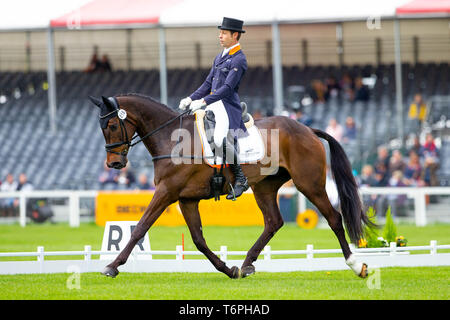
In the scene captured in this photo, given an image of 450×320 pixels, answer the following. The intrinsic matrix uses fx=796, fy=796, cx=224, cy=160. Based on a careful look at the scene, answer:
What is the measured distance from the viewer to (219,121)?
7809 mm

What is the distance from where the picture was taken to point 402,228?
586 inches

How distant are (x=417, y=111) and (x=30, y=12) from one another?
10.2 meters

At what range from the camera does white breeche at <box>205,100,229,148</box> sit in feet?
25.4

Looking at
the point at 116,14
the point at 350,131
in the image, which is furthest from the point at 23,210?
the point at 350,131

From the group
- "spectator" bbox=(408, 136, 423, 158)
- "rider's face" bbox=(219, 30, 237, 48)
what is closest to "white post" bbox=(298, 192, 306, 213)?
"spectator" bbox=(408, 136, 423, 158)

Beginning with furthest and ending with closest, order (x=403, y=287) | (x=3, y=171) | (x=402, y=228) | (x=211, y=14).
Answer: (x=3, y=171) < (x=211, y=14) < (x=402, y=228) < (x=403, y=287)

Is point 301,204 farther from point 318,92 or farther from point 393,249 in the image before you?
point 318,92

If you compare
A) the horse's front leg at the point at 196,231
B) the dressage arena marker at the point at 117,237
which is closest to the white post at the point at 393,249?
the horse's front leg at the point at 196,231

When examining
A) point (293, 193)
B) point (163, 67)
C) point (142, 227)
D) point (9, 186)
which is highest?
point (163, 67)

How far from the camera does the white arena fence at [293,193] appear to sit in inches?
605

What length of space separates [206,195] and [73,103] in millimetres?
17301

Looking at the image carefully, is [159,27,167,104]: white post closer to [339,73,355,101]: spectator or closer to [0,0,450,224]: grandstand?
[0,0,450,224]: grandstand
